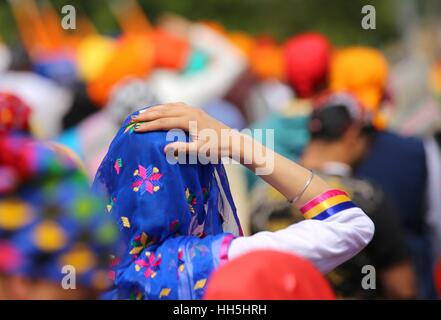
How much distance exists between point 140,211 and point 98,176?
6.7 inches

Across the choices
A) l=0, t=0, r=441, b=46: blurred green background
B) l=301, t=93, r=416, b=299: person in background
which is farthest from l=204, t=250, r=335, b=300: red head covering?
l=0, t=0, r=441, b=46: blurred green background

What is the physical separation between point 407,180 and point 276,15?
13.3m

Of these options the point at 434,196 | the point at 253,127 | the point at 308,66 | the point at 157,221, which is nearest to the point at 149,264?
the point at 157,221

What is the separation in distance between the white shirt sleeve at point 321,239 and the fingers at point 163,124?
0.87 feet

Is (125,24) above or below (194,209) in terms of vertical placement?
above

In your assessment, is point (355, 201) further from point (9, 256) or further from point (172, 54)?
point (172, 54)

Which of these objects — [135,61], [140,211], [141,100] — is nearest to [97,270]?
[140,211]

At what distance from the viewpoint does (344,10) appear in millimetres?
17188

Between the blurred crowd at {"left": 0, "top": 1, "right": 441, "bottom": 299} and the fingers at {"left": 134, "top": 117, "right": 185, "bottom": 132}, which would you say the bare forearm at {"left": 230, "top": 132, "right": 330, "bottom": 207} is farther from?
the blurred crowd at {"left": 0, "top": 1, "right": 441, "bottom": 299}

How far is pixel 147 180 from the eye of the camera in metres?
1.92

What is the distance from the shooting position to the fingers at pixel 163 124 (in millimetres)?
1930

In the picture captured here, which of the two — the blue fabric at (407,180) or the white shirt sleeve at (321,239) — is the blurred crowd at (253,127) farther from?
the white shirt sleeve at (321,239)

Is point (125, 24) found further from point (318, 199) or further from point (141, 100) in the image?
point (318, 199)

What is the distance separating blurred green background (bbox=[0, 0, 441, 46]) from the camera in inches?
604
